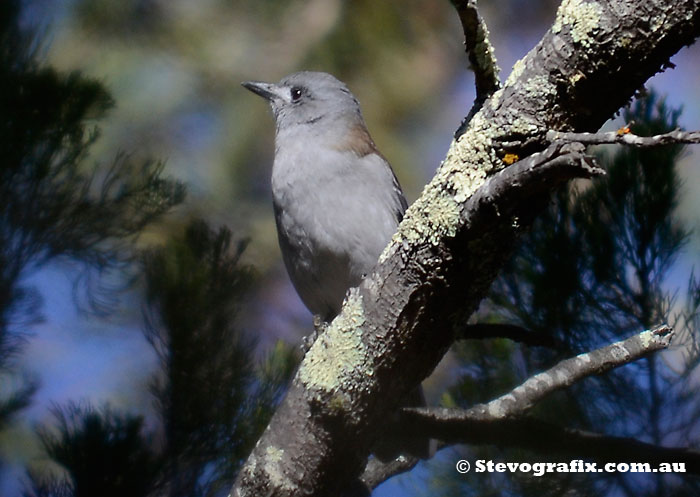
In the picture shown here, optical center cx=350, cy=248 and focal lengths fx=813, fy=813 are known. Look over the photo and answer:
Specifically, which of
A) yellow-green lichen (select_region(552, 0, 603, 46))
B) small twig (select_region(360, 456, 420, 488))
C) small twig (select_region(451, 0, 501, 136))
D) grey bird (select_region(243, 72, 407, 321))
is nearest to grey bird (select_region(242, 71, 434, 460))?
grey bird (select_region(243, 72, 407, 321))

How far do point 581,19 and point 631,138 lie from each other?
0.51 feet

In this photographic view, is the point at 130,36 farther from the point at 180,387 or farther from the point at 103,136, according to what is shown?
the point at 180,387

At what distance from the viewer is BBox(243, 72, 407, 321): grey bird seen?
1.24 metres

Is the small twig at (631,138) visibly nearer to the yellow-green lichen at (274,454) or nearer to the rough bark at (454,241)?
the rough bark at (454,241)

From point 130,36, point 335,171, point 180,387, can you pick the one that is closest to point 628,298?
point 335,171

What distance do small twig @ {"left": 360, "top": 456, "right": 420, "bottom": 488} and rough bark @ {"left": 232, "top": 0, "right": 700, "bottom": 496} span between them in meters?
0.18

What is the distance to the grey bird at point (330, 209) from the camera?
1239 millimetres

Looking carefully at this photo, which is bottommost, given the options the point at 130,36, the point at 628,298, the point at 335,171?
the point at 628,298

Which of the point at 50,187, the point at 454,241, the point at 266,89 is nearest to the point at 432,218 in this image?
the point at 454,241

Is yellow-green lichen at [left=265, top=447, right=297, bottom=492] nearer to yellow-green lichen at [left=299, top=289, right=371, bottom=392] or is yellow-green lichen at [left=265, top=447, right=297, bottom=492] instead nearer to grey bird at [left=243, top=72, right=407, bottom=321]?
yellow-green lichen at [left=299, top=289, right=371, bottom=392]

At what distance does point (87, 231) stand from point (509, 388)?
0.63 metres

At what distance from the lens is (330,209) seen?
4.08 feet

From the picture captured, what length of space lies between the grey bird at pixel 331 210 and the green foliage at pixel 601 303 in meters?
0.17

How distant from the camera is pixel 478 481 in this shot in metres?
1.11
